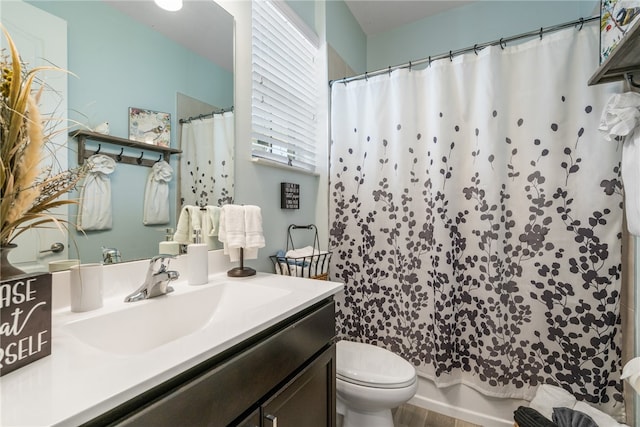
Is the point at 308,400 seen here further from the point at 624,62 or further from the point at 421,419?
the point at 624,62

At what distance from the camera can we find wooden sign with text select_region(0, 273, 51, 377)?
0.49 metres

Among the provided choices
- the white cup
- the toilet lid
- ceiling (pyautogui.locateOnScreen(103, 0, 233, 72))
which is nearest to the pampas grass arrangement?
the white cup

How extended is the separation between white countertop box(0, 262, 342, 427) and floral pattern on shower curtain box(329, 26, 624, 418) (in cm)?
122

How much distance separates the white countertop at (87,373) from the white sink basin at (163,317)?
0.15 feet

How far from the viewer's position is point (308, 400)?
938 millimetres

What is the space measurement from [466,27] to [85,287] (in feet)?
9.64

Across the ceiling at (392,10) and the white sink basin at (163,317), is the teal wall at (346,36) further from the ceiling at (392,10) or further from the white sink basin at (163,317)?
the white sink basin at (163,317)

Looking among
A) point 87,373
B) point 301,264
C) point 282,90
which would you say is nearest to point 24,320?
A: point 87,373

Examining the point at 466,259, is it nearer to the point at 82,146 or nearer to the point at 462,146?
the point at 462,146

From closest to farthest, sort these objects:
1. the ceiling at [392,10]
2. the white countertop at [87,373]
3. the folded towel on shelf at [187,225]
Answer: the white countertop at [87,373] < the folded towel on shelf at [187,225] < the ceiling at [392,10]

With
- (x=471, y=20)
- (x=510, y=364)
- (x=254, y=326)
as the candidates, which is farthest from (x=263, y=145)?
(x=471, y=20)

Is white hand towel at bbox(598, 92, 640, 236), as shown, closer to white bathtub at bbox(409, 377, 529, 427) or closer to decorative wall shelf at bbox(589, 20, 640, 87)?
decorative wall shelf at bbox(589, 20, 640, 87)

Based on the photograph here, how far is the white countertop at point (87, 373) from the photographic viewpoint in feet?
1.31

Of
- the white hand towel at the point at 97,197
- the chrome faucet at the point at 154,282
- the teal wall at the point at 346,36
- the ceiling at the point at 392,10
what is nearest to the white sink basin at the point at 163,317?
the chrome faucet at the point at 154,282
